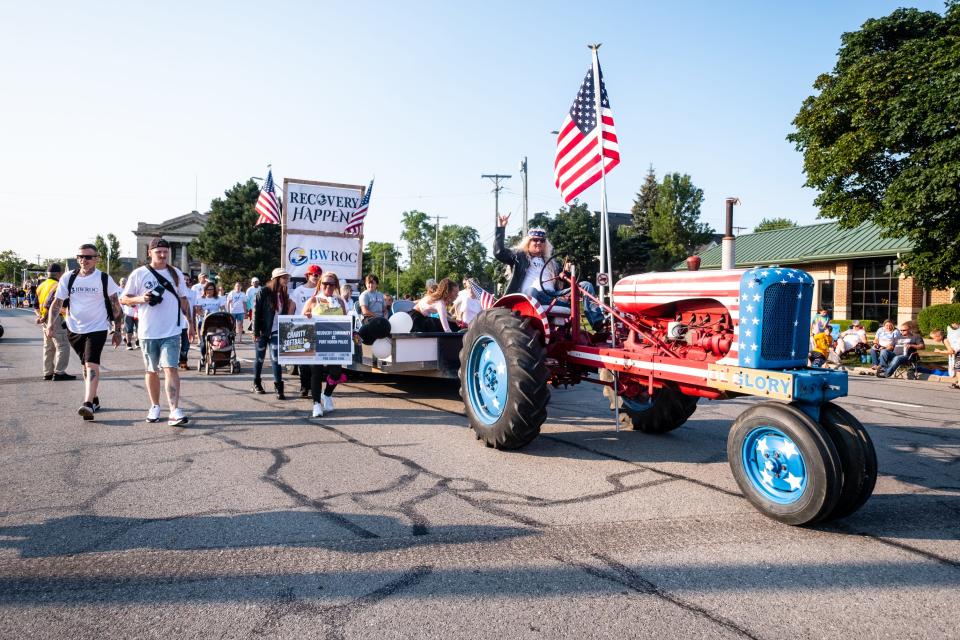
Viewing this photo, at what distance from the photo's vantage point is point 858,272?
29.5 meters

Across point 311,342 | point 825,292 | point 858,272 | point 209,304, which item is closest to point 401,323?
point 311,342

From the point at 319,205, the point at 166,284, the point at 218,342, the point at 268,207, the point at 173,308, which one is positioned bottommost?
the point at 218,342

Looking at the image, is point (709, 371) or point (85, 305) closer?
point (709, 371)

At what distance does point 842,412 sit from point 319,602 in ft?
10.4

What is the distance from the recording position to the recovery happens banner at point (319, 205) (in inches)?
519

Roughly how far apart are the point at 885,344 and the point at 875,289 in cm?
1562

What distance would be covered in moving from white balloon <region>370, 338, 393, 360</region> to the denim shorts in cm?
222

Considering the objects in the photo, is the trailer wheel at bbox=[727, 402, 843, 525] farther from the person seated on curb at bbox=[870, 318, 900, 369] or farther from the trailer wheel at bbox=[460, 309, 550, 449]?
the person seated on curb at bbox=[870, 318, 900, 369]

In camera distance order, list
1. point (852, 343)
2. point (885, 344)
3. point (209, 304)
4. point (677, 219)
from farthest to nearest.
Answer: point (677, 219) → point (852, 343) → point (885, 344) → point (209, 304)

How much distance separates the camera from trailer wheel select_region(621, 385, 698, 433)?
20.9ft

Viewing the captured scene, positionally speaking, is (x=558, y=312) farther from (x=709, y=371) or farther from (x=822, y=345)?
(x=822, y=345)

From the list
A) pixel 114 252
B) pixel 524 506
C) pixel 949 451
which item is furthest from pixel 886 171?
pixel 114 252

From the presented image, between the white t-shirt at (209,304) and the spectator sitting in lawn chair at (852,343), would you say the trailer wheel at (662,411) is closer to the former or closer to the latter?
the white t-shirt at (209,304)

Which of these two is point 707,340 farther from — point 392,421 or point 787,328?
point 392,421
